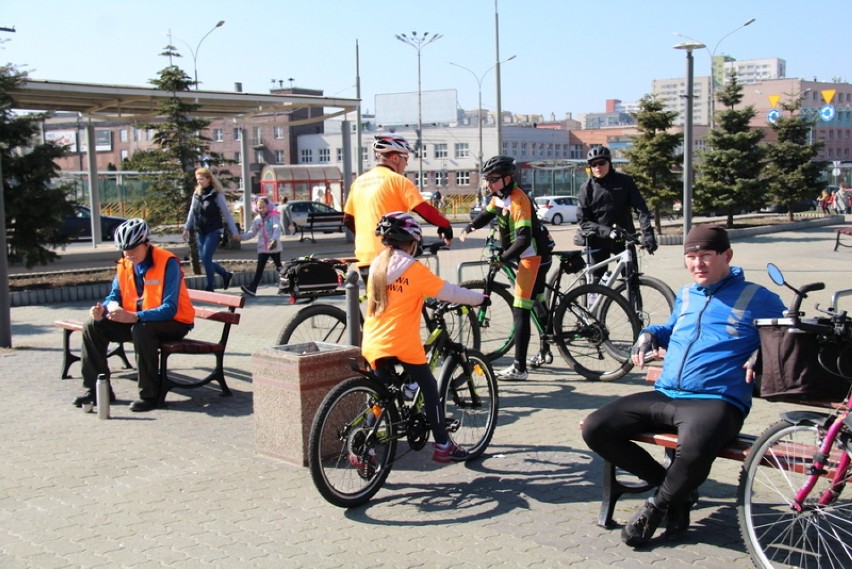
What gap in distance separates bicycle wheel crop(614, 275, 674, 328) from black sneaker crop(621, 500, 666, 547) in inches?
165

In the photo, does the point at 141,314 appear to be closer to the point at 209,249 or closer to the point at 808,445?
the point at 808,445

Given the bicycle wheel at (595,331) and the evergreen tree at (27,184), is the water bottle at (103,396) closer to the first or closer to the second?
the bicycle wheel at (595,331)

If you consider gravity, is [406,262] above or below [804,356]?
above

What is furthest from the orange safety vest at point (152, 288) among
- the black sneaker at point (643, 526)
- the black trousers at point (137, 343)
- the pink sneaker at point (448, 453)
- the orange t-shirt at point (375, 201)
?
the black sneaker at point (643, 526)

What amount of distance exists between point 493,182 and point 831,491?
14.7 feet

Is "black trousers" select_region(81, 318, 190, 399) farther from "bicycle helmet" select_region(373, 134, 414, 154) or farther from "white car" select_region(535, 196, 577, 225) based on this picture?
"white car" select_region(535, 196, 577, 225)

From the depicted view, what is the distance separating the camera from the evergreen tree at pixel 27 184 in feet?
49.5

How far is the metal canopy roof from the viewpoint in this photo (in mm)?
21266

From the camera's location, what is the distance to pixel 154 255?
781cm

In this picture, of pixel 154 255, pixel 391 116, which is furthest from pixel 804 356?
pixel 391 116

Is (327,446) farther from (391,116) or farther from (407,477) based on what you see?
(391,116)

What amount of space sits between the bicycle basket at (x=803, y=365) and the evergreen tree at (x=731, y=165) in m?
25.8

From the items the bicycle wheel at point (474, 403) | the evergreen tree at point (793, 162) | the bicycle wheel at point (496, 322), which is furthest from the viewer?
the evergreen tree at point (793, 162)

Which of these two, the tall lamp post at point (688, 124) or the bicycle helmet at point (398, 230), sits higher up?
the tall lamp post at point (688, 124)
